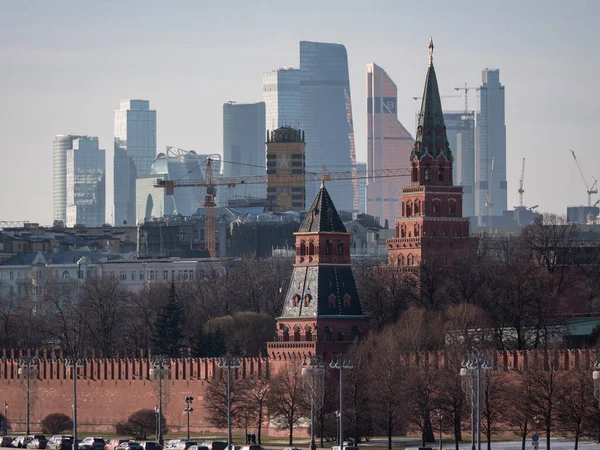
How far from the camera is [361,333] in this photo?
479 ft

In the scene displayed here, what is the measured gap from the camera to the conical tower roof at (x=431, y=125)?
7274 inches

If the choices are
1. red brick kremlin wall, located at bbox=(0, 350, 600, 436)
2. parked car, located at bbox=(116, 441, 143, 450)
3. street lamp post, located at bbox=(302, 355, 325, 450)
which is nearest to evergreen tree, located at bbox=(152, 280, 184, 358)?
red brick kremlin wall, located at bbox=(0, 350, 600, 436)

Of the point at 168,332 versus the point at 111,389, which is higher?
the point at 168,332

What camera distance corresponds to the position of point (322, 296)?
144m

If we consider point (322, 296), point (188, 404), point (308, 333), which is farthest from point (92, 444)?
point (322, 296)

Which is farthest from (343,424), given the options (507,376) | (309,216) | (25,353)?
(25,353)

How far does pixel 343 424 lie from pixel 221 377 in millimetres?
21219

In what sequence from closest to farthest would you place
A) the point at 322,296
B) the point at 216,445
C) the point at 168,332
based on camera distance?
1. the point at 216,445
2. the point at 322,296
3. the point at 168,332

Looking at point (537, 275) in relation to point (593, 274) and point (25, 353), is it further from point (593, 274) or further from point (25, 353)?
point (25, 353)

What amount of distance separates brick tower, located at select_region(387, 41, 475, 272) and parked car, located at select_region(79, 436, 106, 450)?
55.2 meters

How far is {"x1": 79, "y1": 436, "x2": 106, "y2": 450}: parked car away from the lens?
132125 millimetres

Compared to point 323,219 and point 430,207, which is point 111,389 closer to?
point 323,219

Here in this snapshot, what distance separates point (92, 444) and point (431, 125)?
6113 centimetres

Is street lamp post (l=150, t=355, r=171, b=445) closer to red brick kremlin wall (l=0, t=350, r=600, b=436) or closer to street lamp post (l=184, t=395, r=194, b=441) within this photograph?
street lamp post (l=184, t=395, r=194, b=441)
